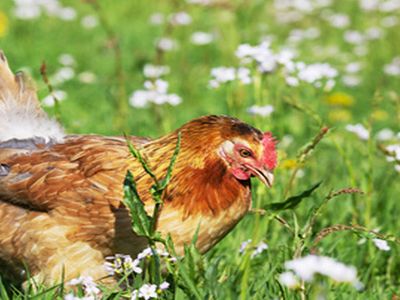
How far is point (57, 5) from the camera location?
30.3 ft

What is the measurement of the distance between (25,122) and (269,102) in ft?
7.83

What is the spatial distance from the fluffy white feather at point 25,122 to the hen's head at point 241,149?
3.01 ft

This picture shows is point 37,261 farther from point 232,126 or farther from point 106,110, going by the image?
point 106,110

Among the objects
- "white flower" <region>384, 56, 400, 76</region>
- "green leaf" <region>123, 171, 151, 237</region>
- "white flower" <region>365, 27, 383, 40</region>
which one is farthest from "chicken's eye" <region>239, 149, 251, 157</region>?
"white flower" <region>365, 27, 383, 40</region>

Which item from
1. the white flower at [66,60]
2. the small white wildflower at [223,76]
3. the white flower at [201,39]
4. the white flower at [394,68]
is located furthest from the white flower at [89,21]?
the small white wildflower at [223,76]

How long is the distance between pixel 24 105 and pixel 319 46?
506 cm

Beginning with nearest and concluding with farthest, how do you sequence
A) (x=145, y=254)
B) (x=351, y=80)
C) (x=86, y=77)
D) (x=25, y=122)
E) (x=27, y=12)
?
(x=145, y=254), (x=25, y=122), (x=86, y=77), (x=351, y=80), (x=27, y=12)

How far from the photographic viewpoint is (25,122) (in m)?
4.48

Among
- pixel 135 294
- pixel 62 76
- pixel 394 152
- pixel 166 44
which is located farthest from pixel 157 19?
pixel 135 294

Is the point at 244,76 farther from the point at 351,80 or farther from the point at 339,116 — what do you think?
the point at 351,80

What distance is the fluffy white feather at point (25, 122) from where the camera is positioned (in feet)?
14.4

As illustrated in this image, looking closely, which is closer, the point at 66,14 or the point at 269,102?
the point at 269,102

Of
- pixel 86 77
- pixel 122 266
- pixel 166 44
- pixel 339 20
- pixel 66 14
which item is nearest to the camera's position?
pixel 122 266

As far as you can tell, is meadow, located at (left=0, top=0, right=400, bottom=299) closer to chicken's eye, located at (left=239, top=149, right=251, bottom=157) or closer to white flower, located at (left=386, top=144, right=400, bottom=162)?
white flower, located at (left=386, top=144, right=400, bottom=162)
